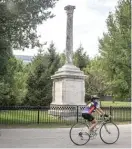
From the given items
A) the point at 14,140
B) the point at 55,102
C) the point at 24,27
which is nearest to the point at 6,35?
the point at 24,27

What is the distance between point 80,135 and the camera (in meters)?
10.9

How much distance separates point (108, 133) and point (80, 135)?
1.03 meters

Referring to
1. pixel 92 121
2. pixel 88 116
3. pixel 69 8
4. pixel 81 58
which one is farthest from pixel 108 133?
pixel 81 58

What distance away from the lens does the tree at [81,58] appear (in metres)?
62.8

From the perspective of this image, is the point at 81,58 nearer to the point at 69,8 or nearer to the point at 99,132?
the point at 69,8

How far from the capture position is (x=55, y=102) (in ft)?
81.6

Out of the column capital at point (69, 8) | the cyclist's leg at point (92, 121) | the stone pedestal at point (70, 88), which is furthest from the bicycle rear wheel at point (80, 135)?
the column capital at point (69, 8)

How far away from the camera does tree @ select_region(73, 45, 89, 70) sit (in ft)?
206

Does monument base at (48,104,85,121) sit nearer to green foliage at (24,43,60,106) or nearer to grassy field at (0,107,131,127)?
grassy field at (0,107,131,127)

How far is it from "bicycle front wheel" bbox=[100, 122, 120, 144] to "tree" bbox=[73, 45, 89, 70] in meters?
50.3

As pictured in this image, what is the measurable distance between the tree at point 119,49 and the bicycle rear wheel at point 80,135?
18.4 m

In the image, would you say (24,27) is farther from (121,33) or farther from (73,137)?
(121,33)

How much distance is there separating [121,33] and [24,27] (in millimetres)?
16056

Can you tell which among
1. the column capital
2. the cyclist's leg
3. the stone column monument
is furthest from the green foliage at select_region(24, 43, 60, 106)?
the cyclist's leg
